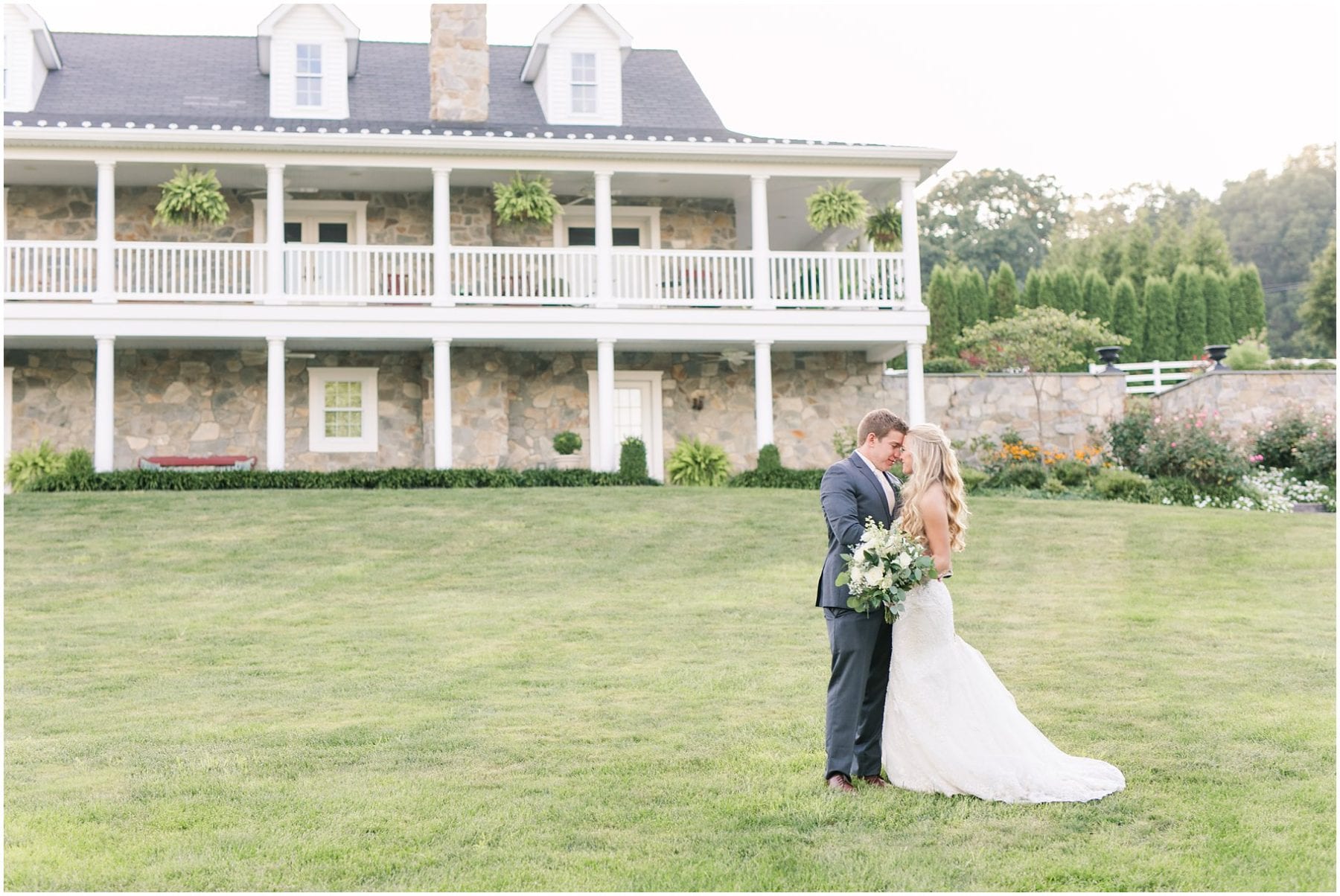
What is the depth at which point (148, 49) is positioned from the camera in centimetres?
2331

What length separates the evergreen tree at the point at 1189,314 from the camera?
30484 mm

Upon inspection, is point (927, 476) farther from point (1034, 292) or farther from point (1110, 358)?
point (1034, 292)

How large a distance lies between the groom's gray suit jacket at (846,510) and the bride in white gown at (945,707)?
7.0 inches

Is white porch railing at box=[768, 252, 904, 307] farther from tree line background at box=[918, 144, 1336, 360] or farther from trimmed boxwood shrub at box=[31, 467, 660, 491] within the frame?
tree line background at box=[918, 144, 1336, 360]

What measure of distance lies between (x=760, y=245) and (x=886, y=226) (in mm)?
2074

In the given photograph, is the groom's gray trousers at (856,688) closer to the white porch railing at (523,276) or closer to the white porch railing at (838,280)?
the white porch railing at (523,276)

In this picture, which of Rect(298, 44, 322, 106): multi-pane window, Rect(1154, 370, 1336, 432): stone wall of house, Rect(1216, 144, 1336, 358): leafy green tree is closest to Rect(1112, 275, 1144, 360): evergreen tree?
Rect(1154, 370, 1336, 432): stone wall of house

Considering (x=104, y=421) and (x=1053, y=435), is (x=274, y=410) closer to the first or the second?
(x=104, y=421)

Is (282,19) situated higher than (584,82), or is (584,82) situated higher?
(282,19)

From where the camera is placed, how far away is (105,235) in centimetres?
1858

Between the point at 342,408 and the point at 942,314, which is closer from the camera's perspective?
the point at 342,408

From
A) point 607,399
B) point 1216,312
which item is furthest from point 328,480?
point 1216,312

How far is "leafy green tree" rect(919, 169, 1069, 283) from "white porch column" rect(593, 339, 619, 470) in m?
29.4

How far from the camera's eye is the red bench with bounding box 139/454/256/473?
18469 millimetres
